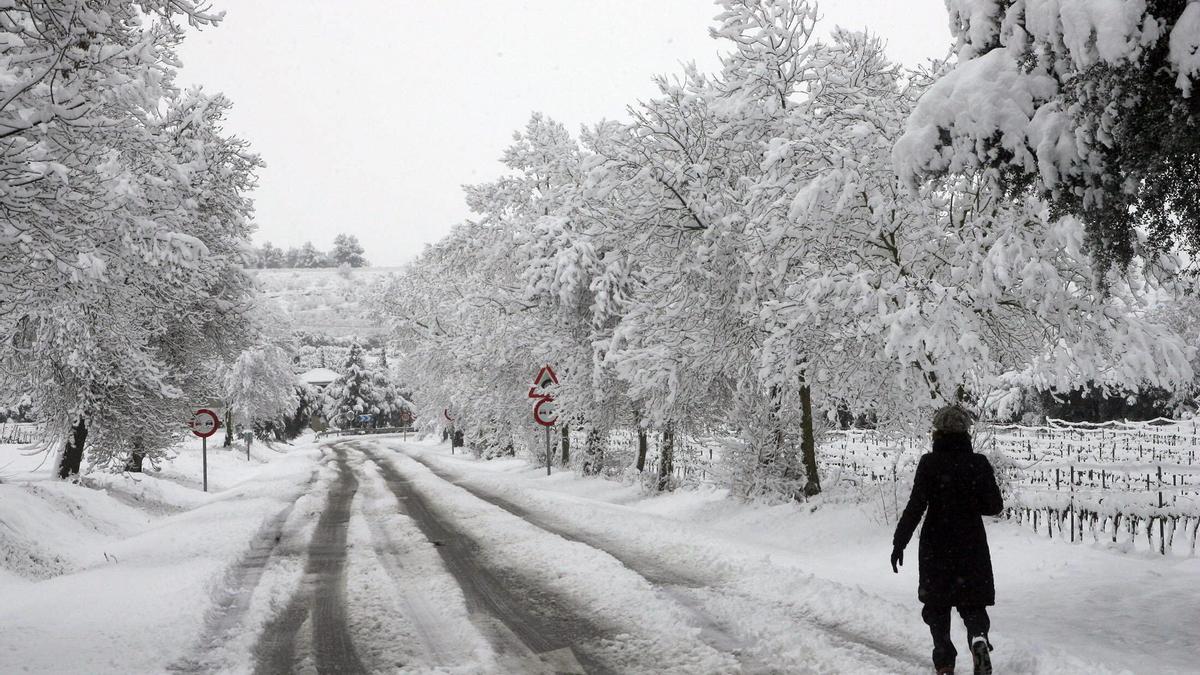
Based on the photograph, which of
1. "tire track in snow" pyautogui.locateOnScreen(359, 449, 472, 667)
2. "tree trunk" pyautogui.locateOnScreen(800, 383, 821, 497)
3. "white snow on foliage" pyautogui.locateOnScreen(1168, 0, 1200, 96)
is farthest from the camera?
"tree trunk" pyautogui.locateOnScreen(800, 383, 821, 497)

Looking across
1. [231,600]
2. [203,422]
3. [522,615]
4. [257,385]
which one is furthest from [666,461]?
[257,385]

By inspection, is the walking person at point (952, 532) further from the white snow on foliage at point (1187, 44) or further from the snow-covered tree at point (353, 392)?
the snow-covered tree at point (353, 392)

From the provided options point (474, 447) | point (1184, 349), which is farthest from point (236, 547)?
point (474, 447)

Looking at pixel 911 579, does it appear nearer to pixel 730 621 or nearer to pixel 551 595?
pixel 730 621

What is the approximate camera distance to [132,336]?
16.1m

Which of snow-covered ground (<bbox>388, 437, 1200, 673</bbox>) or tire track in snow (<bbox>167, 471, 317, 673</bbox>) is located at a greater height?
snow-covered ground (<bbox>388, 437, 1200, 673</bbox>)

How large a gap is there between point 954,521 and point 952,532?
0.25 feet

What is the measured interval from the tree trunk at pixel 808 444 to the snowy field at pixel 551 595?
78 centimetres

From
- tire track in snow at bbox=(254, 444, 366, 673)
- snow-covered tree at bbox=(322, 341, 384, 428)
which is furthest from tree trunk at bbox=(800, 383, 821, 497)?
snow-covered tree at bbox=(322, 341, 384, 428)

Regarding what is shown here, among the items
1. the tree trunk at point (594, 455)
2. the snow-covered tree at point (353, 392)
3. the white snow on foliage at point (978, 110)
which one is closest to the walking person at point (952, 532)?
the white snow on foliage at point (978, 110)

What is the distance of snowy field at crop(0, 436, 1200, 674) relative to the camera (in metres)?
6.12

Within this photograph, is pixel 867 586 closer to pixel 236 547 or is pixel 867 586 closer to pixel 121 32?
pixel 236 547

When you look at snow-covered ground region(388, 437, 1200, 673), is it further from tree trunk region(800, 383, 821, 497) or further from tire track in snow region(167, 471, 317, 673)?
tire track in snow region(167, 471, 317, 673)

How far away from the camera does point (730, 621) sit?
23.0ft
